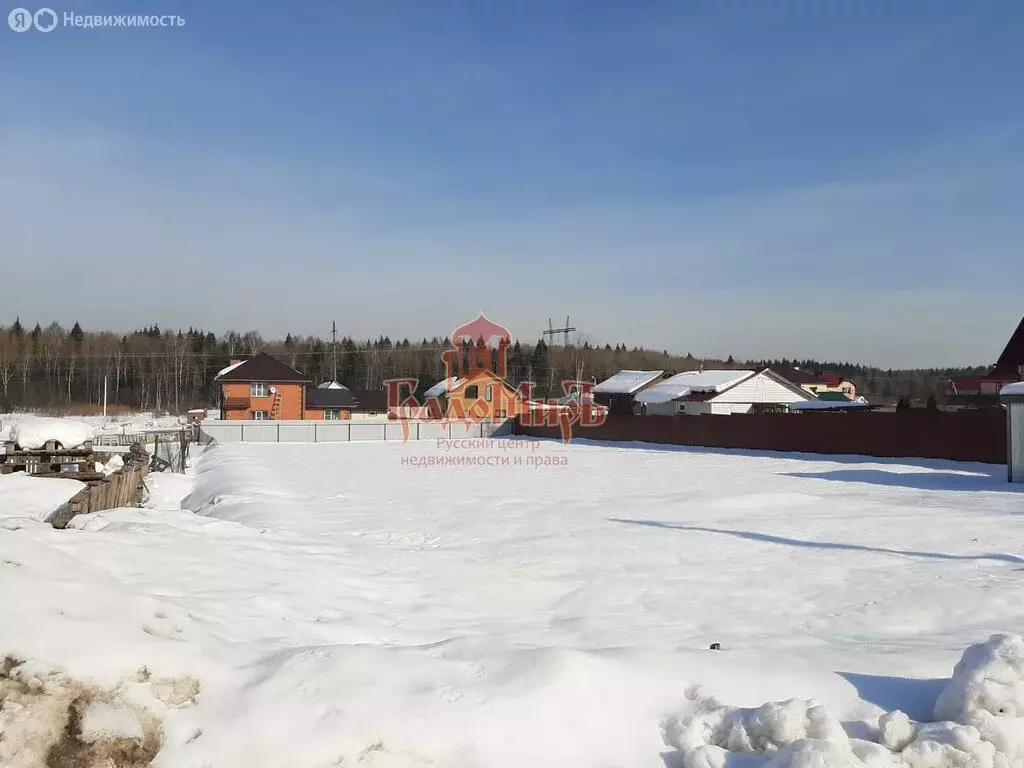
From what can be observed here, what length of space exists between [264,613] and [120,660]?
184cm

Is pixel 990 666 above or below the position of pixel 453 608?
above

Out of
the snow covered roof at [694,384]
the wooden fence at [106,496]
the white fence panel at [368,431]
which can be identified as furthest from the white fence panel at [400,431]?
the wooden fence at [106,496]

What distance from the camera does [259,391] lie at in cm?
4606

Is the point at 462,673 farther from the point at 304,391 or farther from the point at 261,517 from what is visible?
the point at 304,391

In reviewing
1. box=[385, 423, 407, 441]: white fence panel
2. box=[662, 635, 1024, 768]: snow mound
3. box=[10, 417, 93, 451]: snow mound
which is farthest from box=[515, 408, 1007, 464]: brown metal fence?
box=[10, 417, 93, 451]: snow mound

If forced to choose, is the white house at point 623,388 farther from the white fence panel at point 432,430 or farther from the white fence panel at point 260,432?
the white fence panel at point 260,432

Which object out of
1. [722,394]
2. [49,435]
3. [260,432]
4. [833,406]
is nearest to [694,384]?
[722,394]

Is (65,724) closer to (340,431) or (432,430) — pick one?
(340,431)

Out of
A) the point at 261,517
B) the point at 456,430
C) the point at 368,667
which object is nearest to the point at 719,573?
the point at 368,667

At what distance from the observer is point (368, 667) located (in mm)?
3551

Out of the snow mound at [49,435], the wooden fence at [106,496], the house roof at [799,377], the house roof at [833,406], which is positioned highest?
the house roof at [799,377]

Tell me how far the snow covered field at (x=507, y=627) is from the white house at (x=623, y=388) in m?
37.9

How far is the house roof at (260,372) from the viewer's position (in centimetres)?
4544

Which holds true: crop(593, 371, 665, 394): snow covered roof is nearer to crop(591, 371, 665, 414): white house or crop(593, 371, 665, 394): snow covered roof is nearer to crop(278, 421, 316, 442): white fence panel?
crop(591, 371, 665, 414): white house
